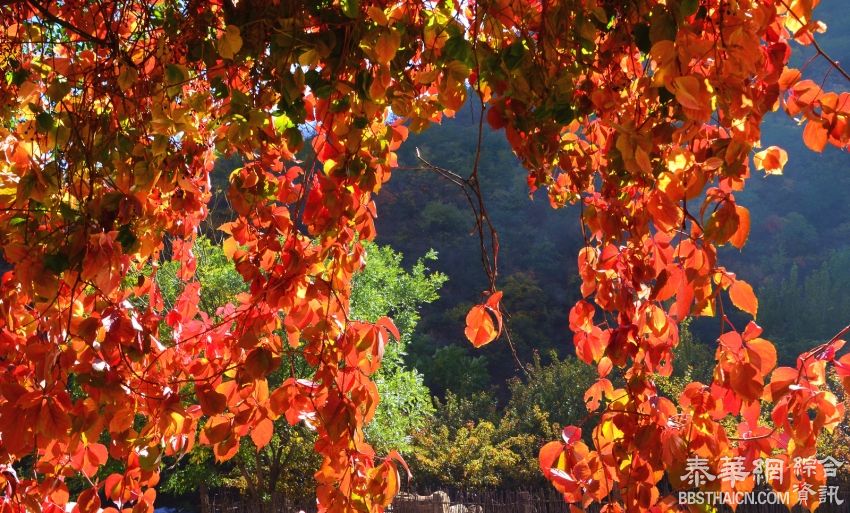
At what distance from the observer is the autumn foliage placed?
0.92 m

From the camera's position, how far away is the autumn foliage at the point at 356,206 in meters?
0.92

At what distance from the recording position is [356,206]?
1.34 m

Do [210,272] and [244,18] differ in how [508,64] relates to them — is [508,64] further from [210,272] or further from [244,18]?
[210,272]

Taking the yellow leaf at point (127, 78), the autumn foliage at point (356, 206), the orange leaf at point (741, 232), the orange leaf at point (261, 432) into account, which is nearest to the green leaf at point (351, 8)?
the autumn foliage at point (356, 206)

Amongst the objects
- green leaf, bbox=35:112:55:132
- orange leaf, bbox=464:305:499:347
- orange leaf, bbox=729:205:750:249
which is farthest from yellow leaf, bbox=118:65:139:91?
orange leaf, bbox=729:205:750:249

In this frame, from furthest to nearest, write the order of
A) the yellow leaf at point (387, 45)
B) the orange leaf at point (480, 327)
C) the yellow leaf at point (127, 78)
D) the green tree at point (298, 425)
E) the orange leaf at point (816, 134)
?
the green tree at point (298, 425) → the orange leaf at point (480, 327) → the yellow leaf at point (127, 78) → the yellow leaf at point (387, 45) → the orange leaf at point (816, 134)

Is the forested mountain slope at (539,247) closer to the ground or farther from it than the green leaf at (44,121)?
farther from it

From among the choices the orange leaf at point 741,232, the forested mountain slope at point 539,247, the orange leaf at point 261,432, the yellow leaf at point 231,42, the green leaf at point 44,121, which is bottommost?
the orange leaf at point 261,432

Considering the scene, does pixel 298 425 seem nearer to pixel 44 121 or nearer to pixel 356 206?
pixel 356 206

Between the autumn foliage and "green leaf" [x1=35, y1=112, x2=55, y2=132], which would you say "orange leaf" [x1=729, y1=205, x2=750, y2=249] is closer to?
the autumn foliage

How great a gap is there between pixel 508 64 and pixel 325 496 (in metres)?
0.72

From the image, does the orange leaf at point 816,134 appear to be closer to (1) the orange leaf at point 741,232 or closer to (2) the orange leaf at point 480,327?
(1) the orange leaf at point 741,232

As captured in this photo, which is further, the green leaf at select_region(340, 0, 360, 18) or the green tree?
the green tree

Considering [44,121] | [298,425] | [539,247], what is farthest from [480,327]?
→ [539,247]
